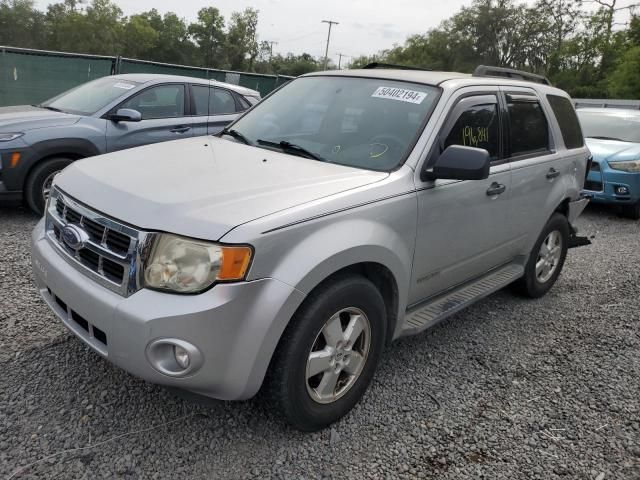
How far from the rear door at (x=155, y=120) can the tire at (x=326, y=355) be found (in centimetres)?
450

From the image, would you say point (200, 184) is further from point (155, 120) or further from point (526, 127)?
point (155, 120)

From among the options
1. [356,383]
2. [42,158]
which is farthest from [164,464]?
[42,158]

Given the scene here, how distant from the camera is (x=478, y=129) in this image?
3422mm

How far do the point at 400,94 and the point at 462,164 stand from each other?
2.56 ft

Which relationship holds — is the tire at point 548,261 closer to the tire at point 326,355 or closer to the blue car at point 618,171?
the tire at point 326,355

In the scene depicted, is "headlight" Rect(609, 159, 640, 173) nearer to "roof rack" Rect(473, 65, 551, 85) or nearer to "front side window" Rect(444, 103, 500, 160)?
"roof rack" Rect(473, 65, 551, 85)

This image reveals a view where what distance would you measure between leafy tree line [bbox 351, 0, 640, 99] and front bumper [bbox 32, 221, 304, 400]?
37229 mm

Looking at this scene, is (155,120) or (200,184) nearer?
(200,184)

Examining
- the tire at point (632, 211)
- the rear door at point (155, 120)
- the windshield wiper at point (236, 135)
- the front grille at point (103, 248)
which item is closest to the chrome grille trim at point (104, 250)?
the front grille at point (103, 248)

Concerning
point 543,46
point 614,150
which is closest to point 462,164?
point 614,150

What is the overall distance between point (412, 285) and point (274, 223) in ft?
3.67

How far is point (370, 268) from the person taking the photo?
2691 millimetres

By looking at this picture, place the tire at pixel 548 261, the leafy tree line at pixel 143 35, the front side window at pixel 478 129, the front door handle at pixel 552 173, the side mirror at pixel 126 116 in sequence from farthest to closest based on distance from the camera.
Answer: the leafy tree line at pixel 143 35 < the side mirror at pixel 126 116 < the tire at pixel 548 261 < the front door handle at pixel 552 173 < the front side window at pixel 478 129

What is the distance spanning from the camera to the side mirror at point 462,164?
2.73 meters
